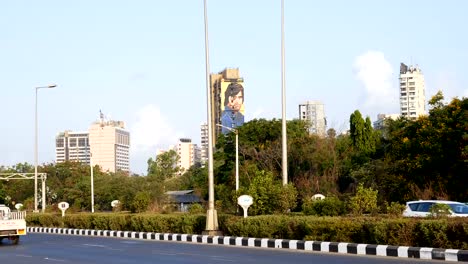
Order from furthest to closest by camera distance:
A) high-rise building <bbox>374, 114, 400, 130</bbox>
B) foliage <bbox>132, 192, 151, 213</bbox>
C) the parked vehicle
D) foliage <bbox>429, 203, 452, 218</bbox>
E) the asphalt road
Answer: high-rise building <bbox>374, 114, 400, 130</bbox>, foliage <bbox>132, 192, 151, 213</bbox>, the parked vehicle, foliage <bbox>429, 203, 452, 218</bbox>, the asphalt road

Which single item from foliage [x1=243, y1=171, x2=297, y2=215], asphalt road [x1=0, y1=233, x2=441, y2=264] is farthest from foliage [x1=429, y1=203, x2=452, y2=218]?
foliage [x1=243, y1=171, x2=297, y2=215]

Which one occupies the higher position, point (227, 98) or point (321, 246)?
point (227, 98)

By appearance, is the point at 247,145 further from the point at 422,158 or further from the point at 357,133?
the point at 422,158

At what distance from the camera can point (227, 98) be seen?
182 m

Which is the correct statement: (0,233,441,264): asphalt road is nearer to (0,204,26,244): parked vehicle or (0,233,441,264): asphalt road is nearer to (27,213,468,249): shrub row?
(27,213,468,249): shrub row

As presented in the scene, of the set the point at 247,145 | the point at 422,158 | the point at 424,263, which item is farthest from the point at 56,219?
the point at 424,263

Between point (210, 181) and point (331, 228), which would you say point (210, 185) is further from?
point (331, 228)

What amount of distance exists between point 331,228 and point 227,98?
157m

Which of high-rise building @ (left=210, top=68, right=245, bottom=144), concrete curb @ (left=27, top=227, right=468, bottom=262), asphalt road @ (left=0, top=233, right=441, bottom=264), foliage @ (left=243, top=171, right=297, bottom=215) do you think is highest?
high-rise building @ (left=210, top=68, right=245, bottom=144)

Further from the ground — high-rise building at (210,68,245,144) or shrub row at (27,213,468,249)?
high-rise building at (210,68,245,144)

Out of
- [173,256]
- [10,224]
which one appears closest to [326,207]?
[173,256]

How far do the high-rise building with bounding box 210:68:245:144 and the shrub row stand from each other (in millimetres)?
134594

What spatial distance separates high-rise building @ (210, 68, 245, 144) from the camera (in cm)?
17412

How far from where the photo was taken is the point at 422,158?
42.4 meters
